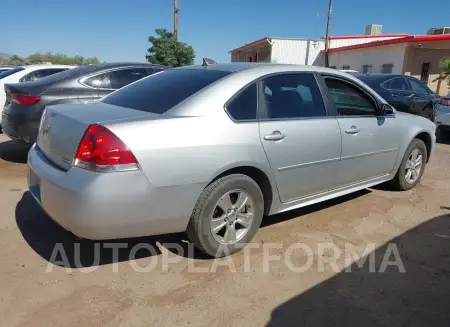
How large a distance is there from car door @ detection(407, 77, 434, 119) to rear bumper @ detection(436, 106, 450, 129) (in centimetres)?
40

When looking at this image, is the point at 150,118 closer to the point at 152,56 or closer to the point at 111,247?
the point at 111,247

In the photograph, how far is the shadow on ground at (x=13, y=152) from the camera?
229 inches

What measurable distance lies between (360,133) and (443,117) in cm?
635

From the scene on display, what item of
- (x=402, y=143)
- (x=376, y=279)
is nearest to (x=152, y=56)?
(x=402, y=143)

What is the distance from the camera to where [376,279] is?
9.57 ft

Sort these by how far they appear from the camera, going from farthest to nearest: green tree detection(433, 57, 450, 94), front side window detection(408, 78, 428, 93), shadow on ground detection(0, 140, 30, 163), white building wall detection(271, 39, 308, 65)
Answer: white building wall detection(271, 39, 308, 65) → green tree detection(433, 57, 450, 94) → front side window detection(408, 78, 428, 93) → shadow on ground detection(0, 140, 30, 163)

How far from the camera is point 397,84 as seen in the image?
9.38 meters

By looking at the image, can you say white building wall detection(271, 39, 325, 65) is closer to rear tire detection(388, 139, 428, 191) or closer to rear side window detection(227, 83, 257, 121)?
rear tire detection(388, 139, 428, 191)

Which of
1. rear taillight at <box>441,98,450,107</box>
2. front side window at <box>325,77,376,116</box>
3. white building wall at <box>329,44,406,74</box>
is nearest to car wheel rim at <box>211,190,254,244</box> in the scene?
front side window at <box>325,77,376,116</box>

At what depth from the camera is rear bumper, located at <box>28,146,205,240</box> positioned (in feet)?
8.10

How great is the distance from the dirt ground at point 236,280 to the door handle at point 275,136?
936 mm

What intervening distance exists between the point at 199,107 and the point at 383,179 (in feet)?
8.87

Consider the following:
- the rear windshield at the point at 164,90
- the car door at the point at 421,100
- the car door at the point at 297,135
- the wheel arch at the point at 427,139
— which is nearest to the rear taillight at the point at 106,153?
the rear windshield at the point at 164,90

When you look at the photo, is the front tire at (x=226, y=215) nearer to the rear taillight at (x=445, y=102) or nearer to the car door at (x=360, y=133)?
the car door at (x=360, y=133)
